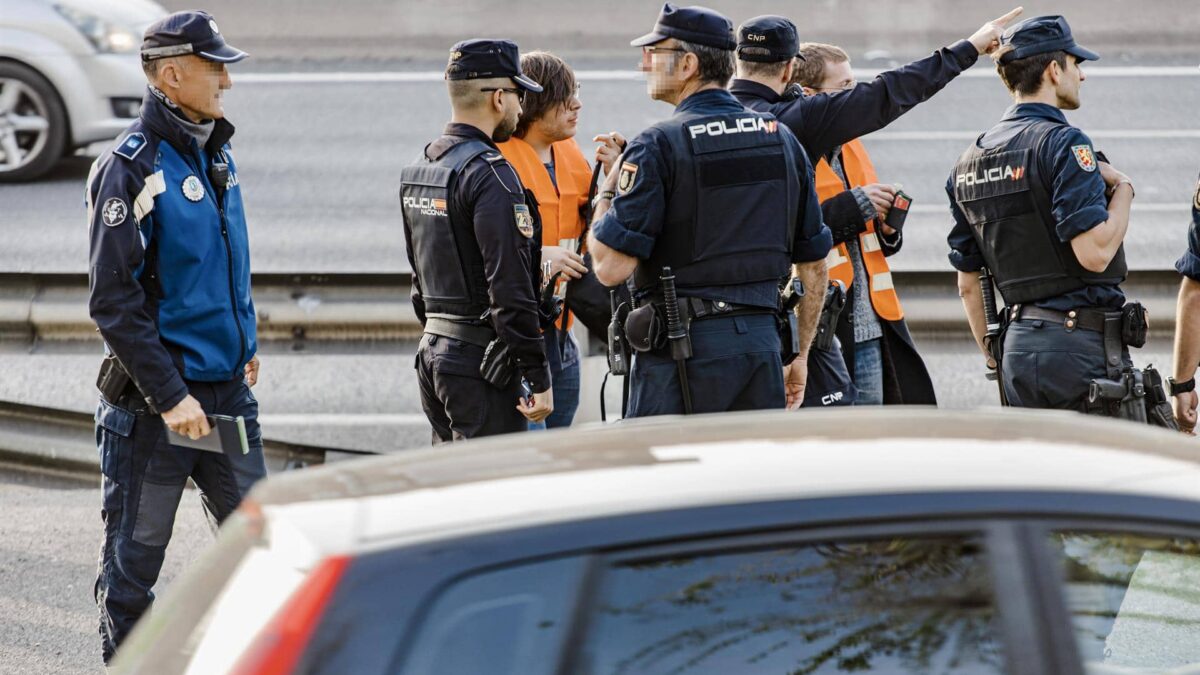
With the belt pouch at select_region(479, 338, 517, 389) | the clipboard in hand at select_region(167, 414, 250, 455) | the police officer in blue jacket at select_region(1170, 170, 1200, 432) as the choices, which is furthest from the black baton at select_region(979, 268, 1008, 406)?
the clipboard in hand at select_region(167, 414, 250, 455)

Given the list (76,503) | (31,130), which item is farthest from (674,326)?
(31,130)

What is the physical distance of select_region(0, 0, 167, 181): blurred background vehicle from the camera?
34.8 ft

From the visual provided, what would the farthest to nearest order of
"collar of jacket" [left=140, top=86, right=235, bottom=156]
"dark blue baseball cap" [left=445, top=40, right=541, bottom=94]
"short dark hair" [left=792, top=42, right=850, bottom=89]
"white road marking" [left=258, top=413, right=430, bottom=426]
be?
"white road marking" [left=258, top=413, right=430, bottom=426] → "short dark hair" [left=792, top=42, right=850, bottom=89] → "dark blue baseball cap" [left=445, top=40, right=541, bottom=94] → "collar of jacket" [left=140, top=86, right=235, bottom=156]

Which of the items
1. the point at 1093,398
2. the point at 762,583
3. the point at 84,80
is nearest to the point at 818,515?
the point at 762,583

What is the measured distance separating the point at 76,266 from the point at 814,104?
5669 millimetres

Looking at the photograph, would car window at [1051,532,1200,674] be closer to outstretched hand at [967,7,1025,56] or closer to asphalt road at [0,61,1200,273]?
outstretched hand at [967,7,1025,56]

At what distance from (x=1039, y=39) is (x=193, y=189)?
2.76 metres

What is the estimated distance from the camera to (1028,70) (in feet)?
16.0

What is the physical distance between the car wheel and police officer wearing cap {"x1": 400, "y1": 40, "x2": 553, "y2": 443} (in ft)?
22.0

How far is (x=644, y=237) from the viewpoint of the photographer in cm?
453

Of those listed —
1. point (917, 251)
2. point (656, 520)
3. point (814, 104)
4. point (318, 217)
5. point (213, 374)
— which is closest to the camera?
point (656, 520)

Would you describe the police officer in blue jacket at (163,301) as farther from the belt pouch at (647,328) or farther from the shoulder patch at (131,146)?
the belt pouch at (647,328)

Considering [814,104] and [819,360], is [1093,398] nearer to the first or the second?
[819,360]

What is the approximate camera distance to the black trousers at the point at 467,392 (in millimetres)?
4949
